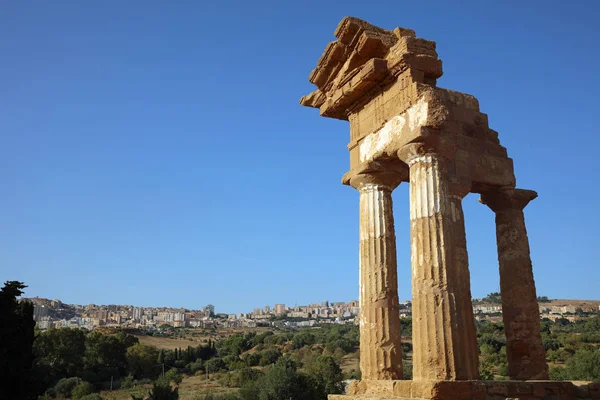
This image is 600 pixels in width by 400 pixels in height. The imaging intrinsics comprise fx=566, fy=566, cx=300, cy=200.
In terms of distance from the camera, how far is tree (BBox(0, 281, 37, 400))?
24906mm

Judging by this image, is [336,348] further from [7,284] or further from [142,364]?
[7,284]

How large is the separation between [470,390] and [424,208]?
10.2ft

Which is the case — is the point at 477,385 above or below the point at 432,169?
below

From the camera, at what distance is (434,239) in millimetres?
9805

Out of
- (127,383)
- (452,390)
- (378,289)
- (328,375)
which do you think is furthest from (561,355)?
(127,383)

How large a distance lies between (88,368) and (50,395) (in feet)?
34.4

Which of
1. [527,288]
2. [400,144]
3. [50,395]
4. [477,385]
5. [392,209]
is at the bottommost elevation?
[50,395]

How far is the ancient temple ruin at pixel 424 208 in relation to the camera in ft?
31.0

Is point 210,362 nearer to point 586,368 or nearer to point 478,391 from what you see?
point 586,368

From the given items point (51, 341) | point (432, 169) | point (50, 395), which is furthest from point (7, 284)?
point (51, 341)

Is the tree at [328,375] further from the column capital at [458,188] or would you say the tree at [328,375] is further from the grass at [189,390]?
the column capital at [458,188]

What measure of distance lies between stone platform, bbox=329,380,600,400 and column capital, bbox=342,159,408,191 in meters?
4.06

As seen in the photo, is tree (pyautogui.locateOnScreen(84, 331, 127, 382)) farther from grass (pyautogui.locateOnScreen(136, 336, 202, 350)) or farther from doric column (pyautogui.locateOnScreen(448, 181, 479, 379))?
doric column (pyautogui.locateOnScreen(448, 181, 479, 379))

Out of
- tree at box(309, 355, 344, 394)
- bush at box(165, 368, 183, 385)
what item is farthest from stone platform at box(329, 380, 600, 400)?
bush at box(165, 368, 183, 385)
